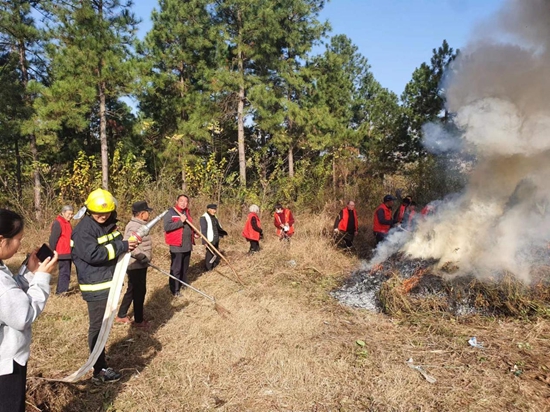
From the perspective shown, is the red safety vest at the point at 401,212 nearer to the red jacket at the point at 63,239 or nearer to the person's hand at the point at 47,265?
the red jacket at the point at 63,239

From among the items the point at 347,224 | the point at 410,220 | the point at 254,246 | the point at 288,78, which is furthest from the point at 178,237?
the point at 288,78

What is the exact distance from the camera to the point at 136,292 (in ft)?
16.7

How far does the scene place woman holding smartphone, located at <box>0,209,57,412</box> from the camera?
2078mm

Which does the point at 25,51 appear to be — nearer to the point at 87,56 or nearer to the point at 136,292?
the point at 87,56

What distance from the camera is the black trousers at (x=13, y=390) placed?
2.17 meters

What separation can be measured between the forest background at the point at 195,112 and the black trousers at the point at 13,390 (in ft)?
34.9

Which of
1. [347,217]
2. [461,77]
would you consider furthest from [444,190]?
[461,77]

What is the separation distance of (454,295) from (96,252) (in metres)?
5.10

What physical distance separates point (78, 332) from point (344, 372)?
12.1 feet

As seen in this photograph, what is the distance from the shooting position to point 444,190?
13.6 metres

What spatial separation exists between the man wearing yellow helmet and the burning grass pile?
13.1 ft

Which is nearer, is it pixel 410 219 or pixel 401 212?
pixel 410 219

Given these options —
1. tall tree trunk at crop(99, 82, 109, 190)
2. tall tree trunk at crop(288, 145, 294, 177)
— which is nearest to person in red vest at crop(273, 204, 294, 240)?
tall tree trunk at crop(99, 82, 109, 190)

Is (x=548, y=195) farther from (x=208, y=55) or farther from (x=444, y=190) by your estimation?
(x=208, y=55)
